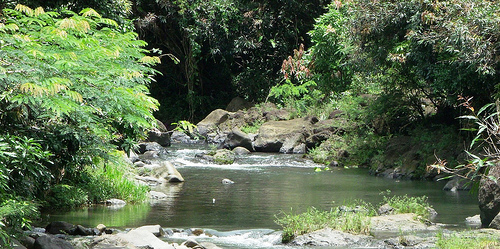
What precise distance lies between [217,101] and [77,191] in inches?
806

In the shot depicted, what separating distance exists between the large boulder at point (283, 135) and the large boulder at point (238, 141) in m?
0.29

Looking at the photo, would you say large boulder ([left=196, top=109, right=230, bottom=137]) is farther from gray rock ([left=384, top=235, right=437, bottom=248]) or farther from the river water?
gray rock ([left=384, top=235, right=437, bottom=248])

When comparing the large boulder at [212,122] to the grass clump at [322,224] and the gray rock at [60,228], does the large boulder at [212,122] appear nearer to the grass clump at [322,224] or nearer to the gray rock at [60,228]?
the grass clump at [322,224]

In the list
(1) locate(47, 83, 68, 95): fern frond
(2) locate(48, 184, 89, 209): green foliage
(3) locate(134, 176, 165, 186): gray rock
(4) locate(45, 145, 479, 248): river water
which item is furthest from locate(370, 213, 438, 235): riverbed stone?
(3) locate(134, 176, 165, 186): gray rock

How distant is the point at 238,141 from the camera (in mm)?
23453

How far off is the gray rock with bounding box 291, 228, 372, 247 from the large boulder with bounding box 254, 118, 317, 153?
1298cm

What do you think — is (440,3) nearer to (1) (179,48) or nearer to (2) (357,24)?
(2) (357,24)

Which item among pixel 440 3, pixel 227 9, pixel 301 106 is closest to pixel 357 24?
pixel 440 3

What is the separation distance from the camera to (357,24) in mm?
18312

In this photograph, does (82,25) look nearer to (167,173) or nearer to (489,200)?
(489,200)

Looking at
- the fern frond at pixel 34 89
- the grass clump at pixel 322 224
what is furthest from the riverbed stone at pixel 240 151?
the fern frond at pixel 34 89

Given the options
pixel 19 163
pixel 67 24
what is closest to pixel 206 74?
pixel 67 24

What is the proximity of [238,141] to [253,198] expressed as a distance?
9.67m

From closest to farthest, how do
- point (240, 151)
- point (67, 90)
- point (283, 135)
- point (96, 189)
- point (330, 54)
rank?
1. point (67, 90)
2. point (96, 189)
3. point (240, 151)
4. point (283, 135)
5. point (330, 54)
